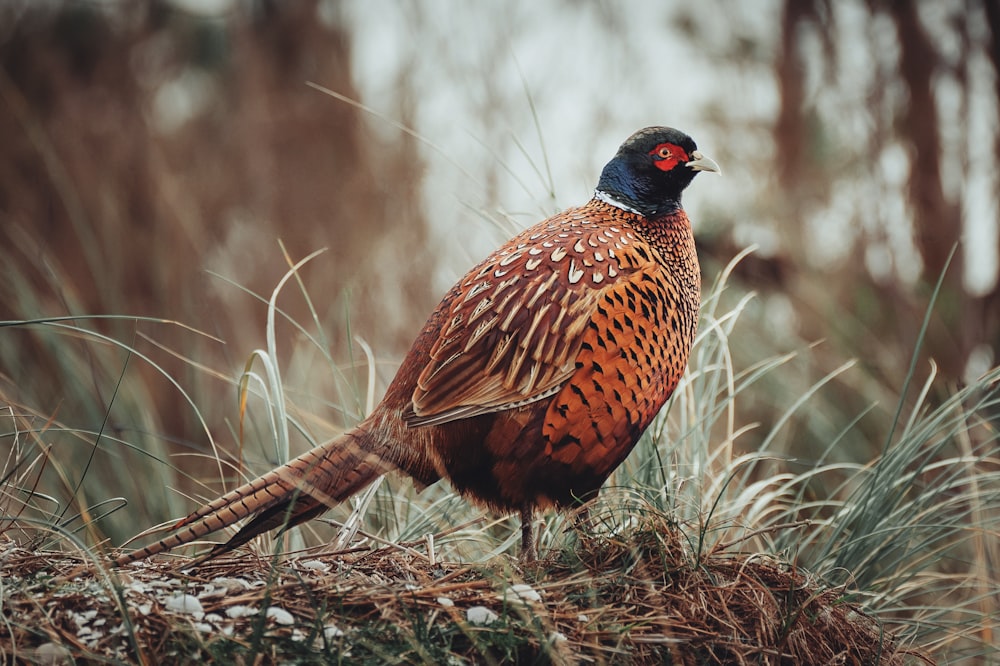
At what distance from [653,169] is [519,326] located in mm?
740

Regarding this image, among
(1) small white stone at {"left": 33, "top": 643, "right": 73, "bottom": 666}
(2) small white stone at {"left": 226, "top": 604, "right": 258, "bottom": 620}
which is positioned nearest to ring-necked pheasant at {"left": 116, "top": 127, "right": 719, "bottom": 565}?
(2) small white stone at {"left": 226, "top": 604, "right": 258, "bottom": 620}

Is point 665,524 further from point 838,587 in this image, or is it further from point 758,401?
point 758,401

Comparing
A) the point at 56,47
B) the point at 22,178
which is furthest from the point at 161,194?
the point at 56,47

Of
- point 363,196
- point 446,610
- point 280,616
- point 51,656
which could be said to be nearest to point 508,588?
point 446,610

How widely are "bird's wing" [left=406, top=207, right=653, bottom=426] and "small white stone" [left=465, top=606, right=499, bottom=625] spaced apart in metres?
0.58

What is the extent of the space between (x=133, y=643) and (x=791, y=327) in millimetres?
5743

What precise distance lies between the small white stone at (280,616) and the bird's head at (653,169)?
62.8 inches

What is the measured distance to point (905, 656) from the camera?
248cm

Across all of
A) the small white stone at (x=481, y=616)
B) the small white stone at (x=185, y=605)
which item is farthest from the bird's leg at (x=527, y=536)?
the small white stone at (x=185, y=605)

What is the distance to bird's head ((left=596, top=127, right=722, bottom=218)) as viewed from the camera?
2.90 meters

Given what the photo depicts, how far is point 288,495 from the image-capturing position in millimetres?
2260

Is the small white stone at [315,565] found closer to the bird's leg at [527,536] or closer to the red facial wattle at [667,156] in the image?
the bird's leg at [527,536]

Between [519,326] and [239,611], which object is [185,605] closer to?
[239,611]

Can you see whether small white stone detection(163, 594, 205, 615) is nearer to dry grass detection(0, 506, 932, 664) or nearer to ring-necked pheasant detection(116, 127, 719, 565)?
dry grass detection(0, 506, 932, 664)
